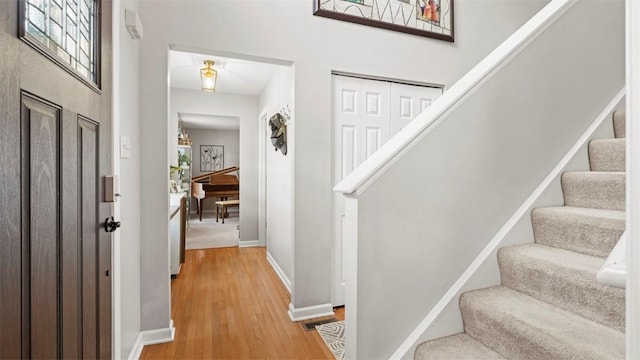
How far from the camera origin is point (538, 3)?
3.18 m

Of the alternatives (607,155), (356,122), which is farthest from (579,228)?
(356,122)

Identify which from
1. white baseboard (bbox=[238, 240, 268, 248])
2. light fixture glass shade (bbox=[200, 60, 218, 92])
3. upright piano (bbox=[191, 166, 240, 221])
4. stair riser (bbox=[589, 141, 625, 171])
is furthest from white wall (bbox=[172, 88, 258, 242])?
stair riser (bbox=[589, 141, 625, 171])

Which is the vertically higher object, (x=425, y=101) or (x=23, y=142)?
(x=425, y=101)

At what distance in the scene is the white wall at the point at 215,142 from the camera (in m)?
8.51

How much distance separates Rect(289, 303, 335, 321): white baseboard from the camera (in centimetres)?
236

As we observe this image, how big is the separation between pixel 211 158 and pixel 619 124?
8.30m

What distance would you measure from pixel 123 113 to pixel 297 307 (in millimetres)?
1711

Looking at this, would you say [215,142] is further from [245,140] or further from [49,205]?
[49,205]

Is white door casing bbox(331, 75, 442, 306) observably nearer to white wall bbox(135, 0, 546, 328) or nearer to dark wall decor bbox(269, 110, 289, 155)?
white wall bbox(135, 0, 546, 328)

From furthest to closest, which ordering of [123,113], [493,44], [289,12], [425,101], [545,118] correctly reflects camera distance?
[493,44] → [425,101] → [289,12] → [545,118] → [123,113]

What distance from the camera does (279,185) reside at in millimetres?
3500

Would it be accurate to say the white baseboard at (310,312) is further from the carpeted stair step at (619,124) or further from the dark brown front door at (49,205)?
the carpeted stair step at (619,124)

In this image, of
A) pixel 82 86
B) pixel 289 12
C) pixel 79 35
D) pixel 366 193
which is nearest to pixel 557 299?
→ pixel 366 193

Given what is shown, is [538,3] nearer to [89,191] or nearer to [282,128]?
[282,128]
